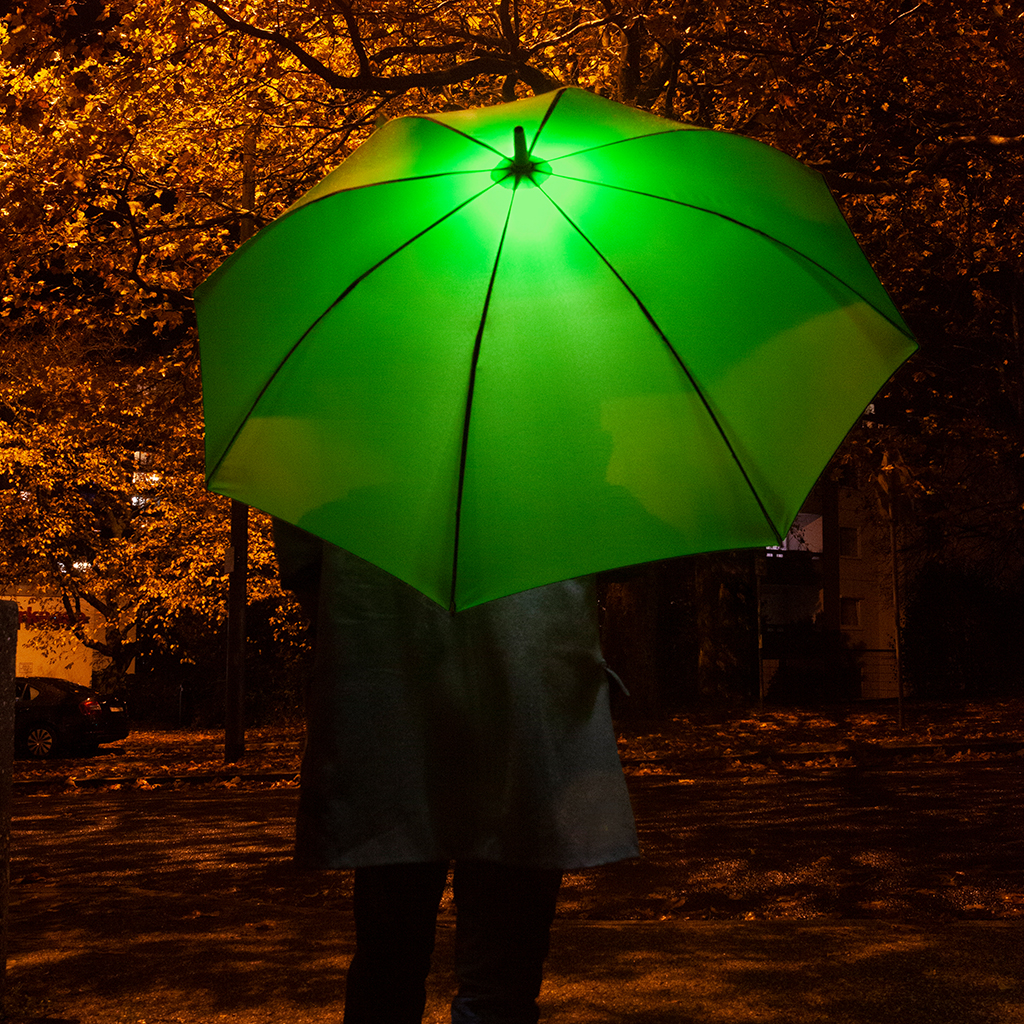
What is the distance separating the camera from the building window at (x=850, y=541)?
43250mm

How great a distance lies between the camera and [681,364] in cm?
233

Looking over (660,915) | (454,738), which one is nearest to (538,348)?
(454,738)

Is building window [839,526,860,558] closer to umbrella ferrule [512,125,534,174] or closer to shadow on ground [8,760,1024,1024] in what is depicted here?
shadow on ground [8,760,1024,1024]

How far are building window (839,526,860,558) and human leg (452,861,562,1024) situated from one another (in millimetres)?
42413

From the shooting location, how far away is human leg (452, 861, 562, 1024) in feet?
7.41

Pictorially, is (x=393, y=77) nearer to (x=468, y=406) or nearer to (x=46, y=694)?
(x=468, y=406)

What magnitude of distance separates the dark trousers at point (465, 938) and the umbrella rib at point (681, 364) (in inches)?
31.5

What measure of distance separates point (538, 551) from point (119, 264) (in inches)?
546

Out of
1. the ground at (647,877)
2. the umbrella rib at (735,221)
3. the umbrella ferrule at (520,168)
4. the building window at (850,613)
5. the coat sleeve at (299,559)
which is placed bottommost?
the ground at (647,877)

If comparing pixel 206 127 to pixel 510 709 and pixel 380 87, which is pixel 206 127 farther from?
pixel 510 709

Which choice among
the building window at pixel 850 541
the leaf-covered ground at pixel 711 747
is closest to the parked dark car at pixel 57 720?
the leaf-covered ground at pixel 711 747

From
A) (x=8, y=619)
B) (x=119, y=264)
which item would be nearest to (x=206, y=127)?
(x=119, y=264)

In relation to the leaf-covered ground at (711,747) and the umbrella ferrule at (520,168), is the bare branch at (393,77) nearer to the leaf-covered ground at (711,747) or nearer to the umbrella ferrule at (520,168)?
the leaf-covered ground at (711,747)

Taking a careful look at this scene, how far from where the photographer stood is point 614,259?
7.80 ft
